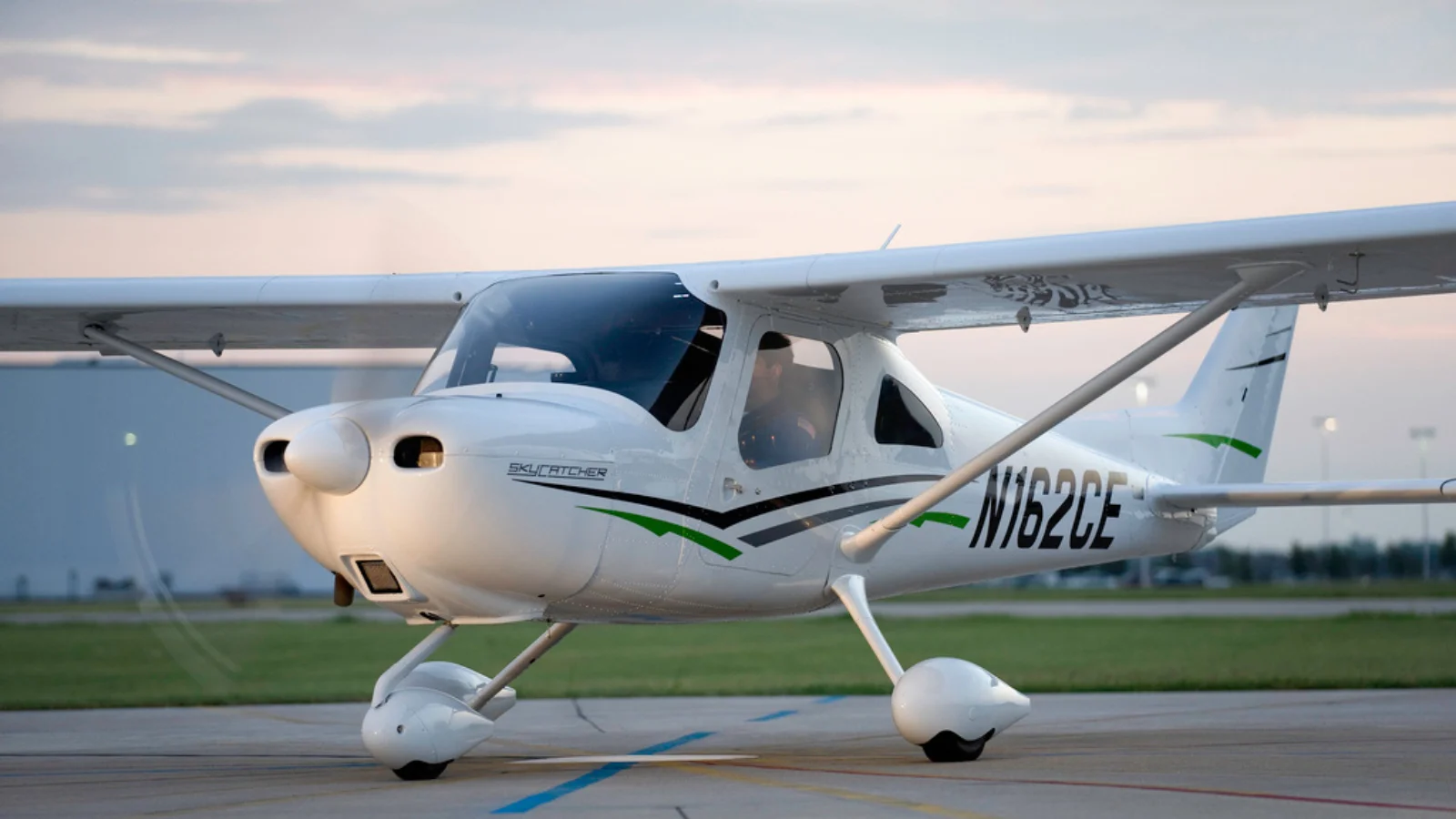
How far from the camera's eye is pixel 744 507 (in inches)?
362

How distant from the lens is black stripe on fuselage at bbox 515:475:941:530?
828 cm

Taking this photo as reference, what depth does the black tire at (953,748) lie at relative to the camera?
29.9ft

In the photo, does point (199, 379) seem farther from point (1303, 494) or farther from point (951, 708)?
point (1303, 494)

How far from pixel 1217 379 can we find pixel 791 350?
5.36 metres

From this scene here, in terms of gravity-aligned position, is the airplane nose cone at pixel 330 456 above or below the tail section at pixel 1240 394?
below

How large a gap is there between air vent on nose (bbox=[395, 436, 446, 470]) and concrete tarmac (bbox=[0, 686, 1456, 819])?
152 cm

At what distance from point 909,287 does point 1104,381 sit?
1242mm

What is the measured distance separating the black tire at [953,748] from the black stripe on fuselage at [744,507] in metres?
1.42

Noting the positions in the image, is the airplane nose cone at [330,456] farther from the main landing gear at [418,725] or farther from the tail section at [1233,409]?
the tail section at [1233,409]

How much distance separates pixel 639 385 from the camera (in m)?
8.66

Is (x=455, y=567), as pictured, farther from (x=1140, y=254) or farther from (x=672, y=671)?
(x=672, y=671)

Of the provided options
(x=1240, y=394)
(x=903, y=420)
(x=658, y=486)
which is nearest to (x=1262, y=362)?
(x=1240, y=394)

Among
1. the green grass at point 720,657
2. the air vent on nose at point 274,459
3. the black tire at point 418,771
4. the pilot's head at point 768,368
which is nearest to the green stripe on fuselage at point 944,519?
the pilot's head at point 768,368

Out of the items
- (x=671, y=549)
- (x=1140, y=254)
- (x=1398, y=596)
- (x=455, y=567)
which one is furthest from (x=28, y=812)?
(x=1398, y=596)
